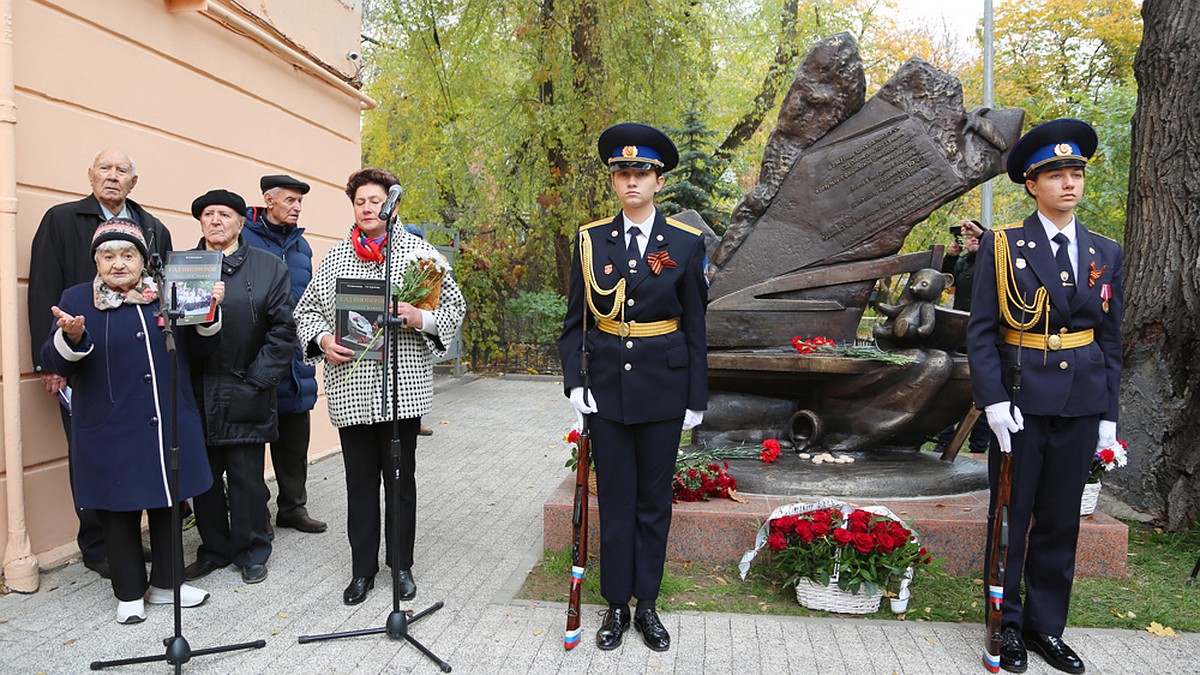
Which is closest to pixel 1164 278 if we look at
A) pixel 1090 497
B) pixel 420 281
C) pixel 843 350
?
pixel 1090 497

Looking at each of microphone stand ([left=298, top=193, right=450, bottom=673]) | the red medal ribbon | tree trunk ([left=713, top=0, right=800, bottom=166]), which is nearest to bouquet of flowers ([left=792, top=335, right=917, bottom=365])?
the red medal ribbon

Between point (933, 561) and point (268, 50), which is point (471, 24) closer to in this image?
point (268, 50)

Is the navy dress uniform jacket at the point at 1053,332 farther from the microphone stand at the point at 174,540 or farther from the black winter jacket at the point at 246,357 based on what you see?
the black winter jacket at the point at 246,357

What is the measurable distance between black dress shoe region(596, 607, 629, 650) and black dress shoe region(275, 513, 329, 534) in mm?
2294

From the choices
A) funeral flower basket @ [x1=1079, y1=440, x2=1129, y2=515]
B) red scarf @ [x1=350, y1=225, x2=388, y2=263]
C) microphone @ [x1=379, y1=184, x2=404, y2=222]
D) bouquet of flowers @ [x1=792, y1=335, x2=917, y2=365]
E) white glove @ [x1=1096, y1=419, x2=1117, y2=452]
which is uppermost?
microphone @ [x1=379, y1=184, x2=404, y2=222]

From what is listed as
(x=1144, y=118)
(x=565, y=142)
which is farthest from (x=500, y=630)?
(x=565, y=142)

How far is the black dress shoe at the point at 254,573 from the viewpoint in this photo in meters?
4.30

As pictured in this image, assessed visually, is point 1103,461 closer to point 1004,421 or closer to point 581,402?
point 1004,421

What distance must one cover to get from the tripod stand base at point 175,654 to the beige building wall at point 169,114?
1449mm

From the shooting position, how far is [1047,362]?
3307mm

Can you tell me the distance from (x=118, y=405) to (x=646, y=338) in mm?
2266

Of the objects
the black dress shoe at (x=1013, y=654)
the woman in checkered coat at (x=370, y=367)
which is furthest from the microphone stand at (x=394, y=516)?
the black dress shoe at (x=1013, y=654)

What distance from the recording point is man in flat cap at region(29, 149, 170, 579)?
4.24 metres

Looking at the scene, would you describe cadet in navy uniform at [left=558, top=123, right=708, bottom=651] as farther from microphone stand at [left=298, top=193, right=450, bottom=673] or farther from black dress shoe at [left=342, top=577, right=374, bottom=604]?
black dress shoe at [left=342, top=577, right=374, bottom=604]
